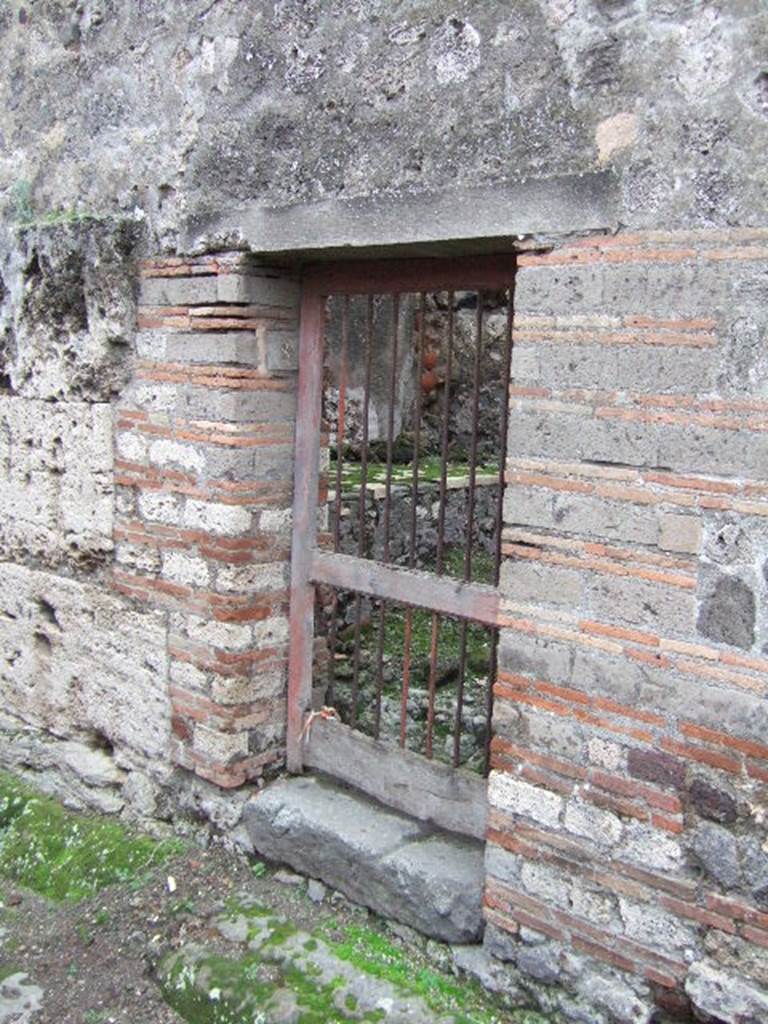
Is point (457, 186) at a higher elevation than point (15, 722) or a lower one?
higher

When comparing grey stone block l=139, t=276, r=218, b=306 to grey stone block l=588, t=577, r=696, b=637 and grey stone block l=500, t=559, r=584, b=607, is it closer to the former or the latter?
grey stone block l=500, t=559, r=584, b=607

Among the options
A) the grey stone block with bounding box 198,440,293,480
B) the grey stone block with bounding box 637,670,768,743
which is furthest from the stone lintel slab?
the grey stone block with bounding box 637,670,768,743

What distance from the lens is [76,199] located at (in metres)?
4.32

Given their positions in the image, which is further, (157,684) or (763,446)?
(157,684)

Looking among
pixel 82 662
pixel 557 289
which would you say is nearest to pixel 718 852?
pixel 557 289

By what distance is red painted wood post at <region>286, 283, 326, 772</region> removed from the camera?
3.87 m

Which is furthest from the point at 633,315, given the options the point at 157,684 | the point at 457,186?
the point at 157,684

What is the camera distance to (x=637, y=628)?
275 cm

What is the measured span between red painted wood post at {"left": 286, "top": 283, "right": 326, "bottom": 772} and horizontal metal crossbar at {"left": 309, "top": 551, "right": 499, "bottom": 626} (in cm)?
8

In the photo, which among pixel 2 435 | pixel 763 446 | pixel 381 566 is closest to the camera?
pixel 763 446

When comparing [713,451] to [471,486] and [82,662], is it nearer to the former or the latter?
[471,486]

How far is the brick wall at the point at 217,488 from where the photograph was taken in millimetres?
3746

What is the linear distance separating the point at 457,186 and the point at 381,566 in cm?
135

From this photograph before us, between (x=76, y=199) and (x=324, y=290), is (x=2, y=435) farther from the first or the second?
(x=324, y=290)
